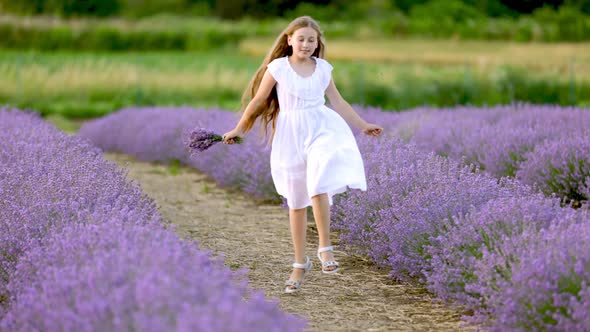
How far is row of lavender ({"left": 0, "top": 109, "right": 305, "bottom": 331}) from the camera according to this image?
2.51 metres

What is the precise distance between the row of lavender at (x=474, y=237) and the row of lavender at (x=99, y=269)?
75 cm

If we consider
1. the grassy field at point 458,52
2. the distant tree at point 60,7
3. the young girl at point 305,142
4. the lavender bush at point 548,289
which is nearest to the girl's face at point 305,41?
the young girl at point 305,142

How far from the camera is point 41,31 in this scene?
99.2 feet

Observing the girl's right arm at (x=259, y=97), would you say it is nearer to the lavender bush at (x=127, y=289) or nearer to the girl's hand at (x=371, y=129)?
the girl's hand at (x=371, y=129)

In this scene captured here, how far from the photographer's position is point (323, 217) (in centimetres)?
442

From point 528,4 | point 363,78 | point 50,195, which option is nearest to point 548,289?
point 50,195

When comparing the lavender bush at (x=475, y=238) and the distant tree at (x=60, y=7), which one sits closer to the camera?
the lavender bush at (x=475, y=238)

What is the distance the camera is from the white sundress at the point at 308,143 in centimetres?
432

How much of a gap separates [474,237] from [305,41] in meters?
1.26

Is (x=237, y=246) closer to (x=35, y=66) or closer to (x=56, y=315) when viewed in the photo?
(x=56, y=315)

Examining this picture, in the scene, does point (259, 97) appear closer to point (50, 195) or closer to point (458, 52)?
point (50, 195)

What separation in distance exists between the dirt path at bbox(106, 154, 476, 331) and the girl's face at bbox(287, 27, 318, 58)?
42.7 inches

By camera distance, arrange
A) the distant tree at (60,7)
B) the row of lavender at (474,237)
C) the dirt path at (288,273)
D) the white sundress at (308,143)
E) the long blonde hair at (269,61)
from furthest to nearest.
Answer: the distant tree at (60,7) < the long blonde hair at (269,61) < the white sundress at (308,143) < the dirt path at (288,273) < the row of lavender at (474,237)

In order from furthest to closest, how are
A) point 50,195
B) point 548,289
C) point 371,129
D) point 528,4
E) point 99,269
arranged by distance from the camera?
point 528,4, point 371,129, point 50,195, point 548,289, point 99,269
